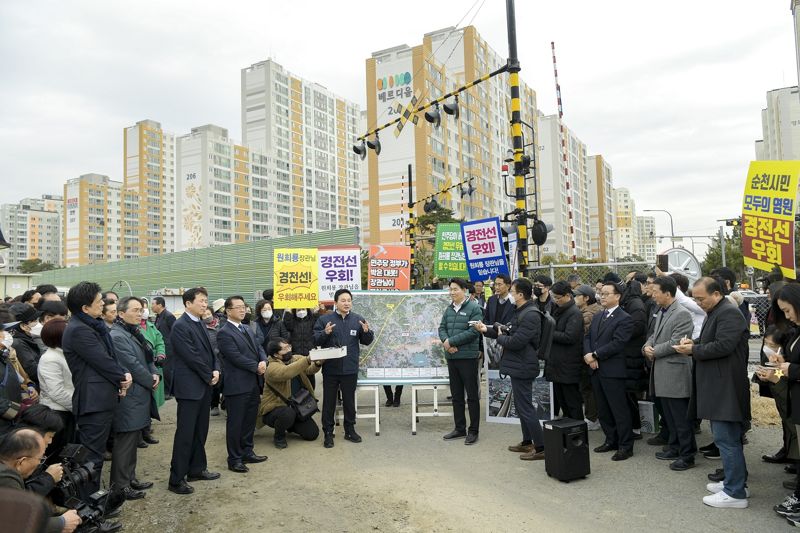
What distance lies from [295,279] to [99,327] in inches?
174

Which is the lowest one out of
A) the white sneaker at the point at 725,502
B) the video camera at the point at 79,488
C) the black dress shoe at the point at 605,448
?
the black dress shoe at the point at 605,448

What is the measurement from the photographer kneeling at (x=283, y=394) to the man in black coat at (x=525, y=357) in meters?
2.54

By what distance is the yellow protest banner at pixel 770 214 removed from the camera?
741cm

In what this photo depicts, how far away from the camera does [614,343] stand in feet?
20.5

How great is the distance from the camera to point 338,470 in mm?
6203

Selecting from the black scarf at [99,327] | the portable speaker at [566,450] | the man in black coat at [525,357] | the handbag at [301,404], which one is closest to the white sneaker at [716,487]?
the portable speaker at [566,450]

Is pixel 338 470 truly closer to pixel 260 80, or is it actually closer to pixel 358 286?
pixel 358 286

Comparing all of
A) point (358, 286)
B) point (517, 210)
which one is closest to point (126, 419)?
point (358, 286)

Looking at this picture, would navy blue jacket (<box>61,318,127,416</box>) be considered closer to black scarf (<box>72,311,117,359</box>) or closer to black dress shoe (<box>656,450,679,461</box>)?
black scarf (<box>72,311,117,359</box>)

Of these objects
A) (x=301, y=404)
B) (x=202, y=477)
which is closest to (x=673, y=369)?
(x=301, y=404)

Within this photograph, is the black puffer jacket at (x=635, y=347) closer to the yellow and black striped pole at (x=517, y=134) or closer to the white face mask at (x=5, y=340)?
the yellow and black striped pole at (x=517, y=134)

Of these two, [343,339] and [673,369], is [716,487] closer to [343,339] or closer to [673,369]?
[673,369]

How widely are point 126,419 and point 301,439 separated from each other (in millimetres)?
2905

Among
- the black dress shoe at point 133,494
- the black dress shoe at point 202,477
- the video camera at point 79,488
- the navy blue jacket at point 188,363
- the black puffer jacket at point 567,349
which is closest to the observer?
the video camera at point 79,488
